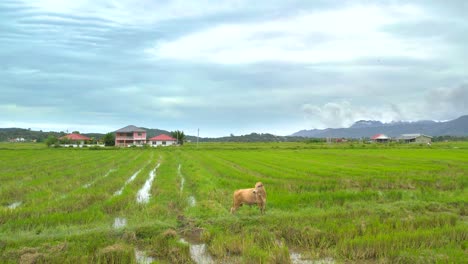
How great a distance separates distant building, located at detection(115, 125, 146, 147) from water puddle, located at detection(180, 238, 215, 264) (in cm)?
6761

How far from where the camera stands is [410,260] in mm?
5645

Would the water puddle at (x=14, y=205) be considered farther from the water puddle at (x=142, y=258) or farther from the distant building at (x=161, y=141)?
the distant building at (x=161, y=141)

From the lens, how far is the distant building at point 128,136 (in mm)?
71438

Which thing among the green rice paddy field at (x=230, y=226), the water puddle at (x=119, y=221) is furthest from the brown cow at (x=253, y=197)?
the water puddle at (x=119, y=221)

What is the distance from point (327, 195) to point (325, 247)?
16.8ft

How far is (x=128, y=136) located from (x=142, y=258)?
228 feet

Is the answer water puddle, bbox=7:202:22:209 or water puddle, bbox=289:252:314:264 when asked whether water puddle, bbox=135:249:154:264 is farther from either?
water puddle, bbox=7:202:22:209

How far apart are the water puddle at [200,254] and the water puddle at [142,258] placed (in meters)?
0.78

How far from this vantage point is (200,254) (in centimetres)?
635

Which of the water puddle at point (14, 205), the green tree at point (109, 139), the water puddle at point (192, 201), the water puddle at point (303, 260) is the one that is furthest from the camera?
the green tree at point (109, 139)

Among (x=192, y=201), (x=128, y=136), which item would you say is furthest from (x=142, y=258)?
(x=128, y=136)

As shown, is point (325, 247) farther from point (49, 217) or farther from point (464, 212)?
point (49, 217)

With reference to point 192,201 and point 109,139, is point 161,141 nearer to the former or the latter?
point 109,139

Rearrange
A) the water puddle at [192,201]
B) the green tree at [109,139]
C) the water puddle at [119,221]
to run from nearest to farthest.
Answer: the water puddle at [119,221] < the water puddle at [192,201] < the green tree at [109,139]
